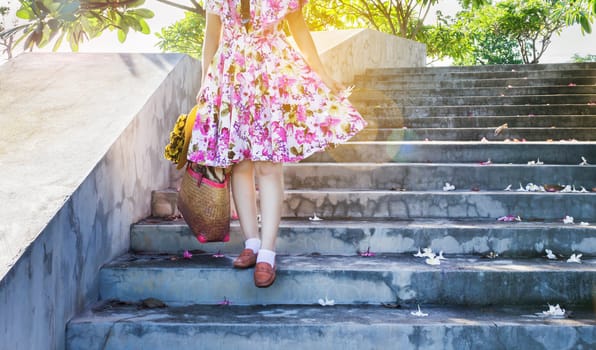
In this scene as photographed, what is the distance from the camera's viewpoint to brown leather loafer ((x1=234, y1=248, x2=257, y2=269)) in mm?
2836

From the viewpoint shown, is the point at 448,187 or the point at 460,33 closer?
the point at 448,187

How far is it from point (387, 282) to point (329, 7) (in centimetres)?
1524

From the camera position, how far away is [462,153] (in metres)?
4.47

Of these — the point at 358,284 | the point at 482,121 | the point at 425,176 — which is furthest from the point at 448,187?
the point at 482,121

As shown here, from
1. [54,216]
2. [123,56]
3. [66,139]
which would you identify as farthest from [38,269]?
[123,56]

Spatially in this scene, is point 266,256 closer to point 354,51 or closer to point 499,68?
point 354,51

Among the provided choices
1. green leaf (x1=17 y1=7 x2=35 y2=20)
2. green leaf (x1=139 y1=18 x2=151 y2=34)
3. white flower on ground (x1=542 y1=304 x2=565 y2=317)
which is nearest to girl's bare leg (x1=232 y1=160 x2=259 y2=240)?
white flower on ground (x1=542 y1=304 x2=565 y2=317)

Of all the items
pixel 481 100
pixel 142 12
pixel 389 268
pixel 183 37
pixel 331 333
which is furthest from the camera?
pixel 183 37

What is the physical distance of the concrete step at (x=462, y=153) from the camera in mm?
4340

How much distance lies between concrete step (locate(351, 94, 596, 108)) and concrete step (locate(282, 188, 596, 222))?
9.48 ft

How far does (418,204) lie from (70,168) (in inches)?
79.3

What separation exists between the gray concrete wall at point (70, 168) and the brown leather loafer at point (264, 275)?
761 mm

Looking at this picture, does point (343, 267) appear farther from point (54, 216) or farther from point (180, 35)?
point (180, 35)

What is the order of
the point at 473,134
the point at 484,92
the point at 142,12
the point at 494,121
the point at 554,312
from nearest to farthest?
1. the point at 554,312
2. the point at 473,134
3. the point at 494,121
4. the point at 142,12
5. the point at 484,92
